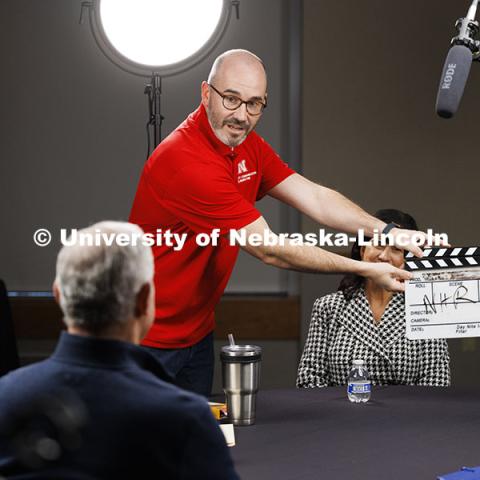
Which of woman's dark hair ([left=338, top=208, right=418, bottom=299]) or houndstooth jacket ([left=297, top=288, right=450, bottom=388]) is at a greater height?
woman's dark hair ([left=338, top=208, right=418, bottom=299])

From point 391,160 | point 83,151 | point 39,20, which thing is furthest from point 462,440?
point 39,20

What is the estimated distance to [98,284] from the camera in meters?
1.24

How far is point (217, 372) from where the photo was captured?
4469mm

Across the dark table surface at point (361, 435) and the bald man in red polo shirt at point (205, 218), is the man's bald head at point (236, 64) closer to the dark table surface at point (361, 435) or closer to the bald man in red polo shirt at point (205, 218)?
the bald man in red polo shirt at point (205, 218)

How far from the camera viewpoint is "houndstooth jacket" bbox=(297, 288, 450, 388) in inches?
115

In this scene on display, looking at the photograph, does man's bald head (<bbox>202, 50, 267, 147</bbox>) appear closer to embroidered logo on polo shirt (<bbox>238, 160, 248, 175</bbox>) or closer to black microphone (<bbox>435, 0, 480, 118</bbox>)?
embroidered logo on polo shirt (<bbox>238, 160, 248, 175</bbox>)

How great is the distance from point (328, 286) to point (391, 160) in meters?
0.83

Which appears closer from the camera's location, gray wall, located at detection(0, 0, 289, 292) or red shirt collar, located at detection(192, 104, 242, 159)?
red shirt collar, located at detection(192, 104, 242, 159)

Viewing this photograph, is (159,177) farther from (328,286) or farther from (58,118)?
(58,118)

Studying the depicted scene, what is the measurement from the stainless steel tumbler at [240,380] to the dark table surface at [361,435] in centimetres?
4

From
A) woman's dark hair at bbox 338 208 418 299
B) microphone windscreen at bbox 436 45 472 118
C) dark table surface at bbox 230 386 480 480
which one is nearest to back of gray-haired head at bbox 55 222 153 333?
dark table surface at bbox 230 386 480 480

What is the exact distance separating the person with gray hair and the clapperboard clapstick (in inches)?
52.3

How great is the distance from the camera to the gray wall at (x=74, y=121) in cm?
447

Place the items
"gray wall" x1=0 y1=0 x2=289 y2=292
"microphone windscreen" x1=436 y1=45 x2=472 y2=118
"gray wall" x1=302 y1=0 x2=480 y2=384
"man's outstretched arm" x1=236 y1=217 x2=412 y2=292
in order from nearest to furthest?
"microphone windscreen" x1=436 y1=45 x2=472 y2=118, "man's outstretched arm" x1=236 y1=217 x2=412 y2=292, "gray wall" x1=302 y1=0 x2=480 y2=384, "gray wall" x1=0 y1=0 x2=289 y2=292
